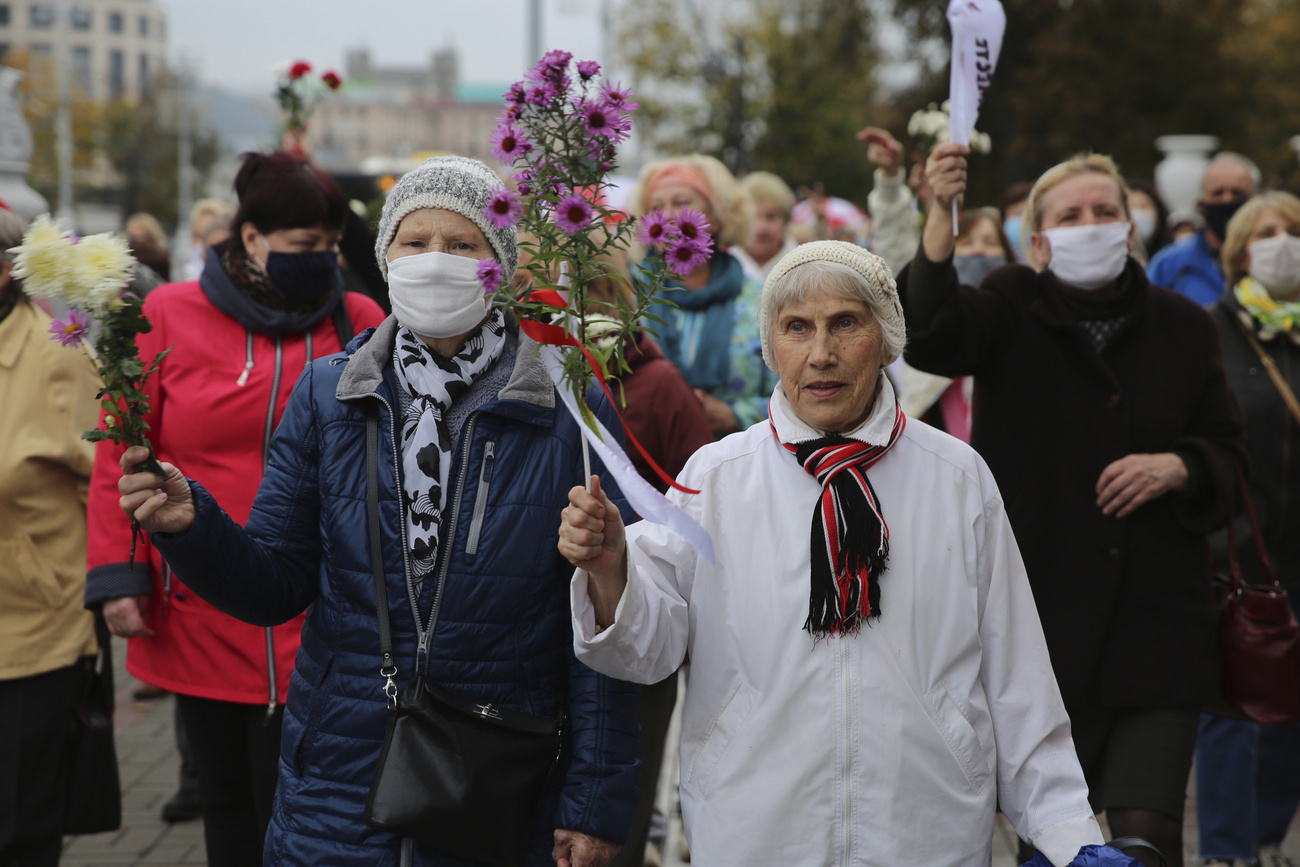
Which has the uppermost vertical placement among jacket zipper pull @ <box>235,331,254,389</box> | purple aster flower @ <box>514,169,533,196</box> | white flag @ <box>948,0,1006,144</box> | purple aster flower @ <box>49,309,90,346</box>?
white flag @ <box>948,0,1006,144</box>

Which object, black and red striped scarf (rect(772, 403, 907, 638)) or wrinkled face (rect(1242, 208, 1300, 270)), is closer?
black and red striped scarf (rect(772, 403, 907, 638))

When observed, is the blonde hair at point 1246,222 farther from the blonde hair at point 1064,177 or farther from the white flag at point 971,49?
the white flag at point 971,49

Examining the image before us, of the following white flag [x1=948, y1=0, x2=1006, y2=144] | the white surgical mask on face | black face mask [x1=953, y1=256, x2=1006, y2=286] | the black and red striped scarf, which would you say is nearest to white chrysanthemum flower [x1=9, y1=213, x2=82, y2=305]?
the black and red striped scarf

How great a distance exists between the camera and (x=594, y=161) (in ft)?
7.90

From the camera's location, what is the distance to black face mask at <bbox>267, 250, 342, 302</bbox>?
3969 millimetres

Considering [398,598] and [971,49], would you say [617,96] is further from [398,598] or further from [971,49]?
[971,49]

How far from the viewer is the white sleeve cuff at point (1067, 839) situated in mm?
2576

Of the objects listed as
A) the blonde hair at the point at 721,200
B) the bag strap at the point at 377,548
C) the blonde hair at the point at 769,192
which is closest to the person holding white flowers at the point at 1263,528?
the blonde hair at the point at 721,200

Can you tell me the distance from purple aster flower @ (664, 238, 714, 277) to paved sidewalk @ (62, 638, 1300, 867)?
11.5ft

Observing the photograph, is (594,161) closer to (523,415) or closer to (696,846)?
(523,415)

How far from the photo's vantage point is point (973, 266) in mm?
6043

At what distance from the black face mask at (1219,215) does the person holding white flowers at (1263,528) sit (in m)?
1.69

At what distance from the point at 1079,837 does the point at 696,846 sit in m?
0.74

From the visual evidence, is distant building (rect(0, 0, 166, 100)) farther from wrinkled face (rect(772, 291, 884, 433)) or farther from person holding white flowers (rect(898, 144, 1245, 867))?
wrinkled face (rect(772, 291, 884, 433))
